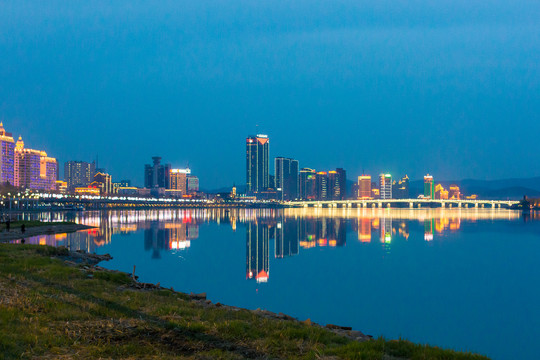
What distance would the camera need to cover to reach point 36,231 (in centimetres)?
4962

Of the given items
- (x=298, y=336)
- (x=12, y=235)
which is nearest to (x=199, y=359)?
(x=298, y=336)

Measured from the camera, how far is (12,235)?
136 ft

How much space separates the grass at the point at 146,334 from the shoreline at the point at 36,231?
102ft

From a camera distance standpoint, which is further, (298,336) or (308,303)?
(308,303)

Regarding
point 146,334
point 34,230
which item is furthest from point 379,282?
point 34,230

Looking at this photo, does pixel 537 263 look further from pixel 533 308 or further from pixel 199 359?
pixel 199 359

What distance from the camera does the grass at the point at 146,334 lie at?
7.90 meters

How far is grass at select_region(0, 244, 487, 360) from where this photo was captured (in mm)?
7902

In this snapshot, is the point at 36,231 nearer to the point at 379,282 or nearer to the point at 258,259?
the point at 258,259

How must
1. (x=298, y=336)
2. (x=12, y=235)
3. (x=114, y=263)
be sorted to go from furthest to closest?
(x=12, y=235) → (x=114, y=263) → (x=298, y=336)

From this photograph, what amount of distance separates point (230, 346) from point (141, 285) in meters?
9.96

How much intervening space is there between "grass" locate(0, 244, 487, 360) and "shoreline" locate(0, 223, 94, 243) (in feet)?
102

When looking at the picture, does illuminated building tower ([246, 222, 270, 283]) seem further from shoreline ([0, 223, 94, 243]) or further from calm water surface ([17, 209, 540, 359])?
shoreline ([0, 223, 94, 243])

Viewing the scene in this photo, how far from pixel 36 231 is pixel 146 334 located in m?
47.3
